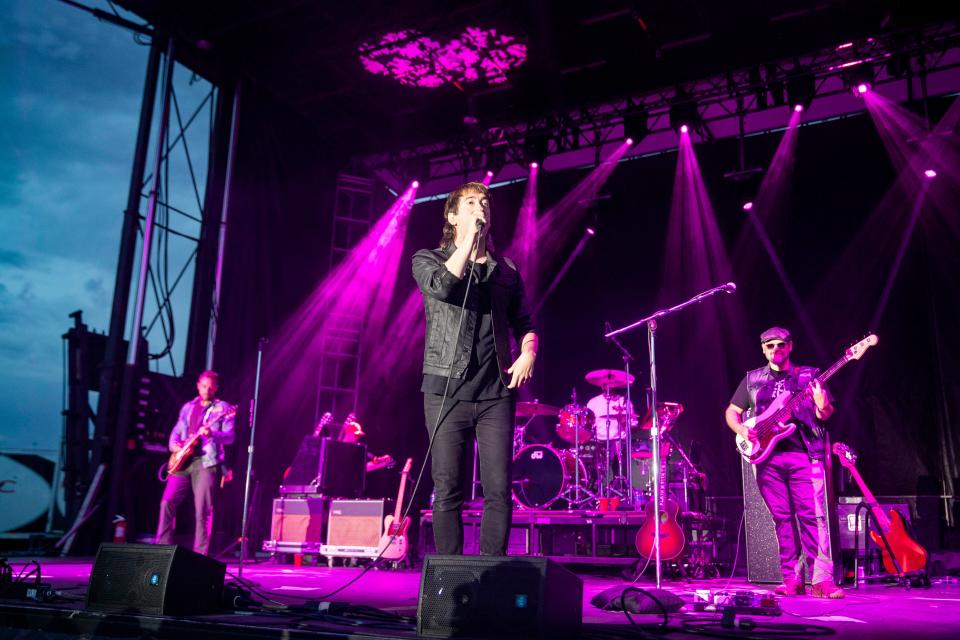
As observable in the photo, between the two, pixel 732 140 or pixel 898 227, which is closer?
pixel 898 227

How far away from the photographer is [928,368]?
30.6 feet

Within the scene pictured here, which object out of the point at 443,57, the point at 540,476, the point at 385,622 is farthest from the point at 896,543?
the point at 443,57

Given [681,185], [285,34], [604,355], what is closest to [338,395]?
[604,355]

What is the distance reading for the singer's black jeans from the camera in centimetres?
296

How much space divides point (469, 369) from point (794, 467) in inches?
130

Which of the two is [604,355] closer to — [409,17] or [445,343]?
[409,17]

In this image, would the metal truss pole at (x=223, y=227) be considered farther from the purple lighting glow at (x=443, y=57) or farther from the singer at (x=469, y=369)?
the singer at (x=469, y=369)

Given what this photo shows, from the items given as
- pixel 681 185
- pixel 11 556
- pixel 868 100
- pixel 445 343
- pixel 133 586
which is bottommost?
pixel 11 556

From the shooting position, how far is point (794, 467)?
17.5 ft

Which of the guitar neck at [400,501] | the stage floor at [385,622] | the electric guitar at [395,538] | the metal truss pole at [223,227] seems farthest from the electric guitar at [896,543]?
the metal truss pole at [223,227]

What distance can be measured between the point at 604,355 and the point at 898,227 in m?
4.33

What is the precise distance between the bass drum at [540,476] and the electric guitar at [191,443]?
11.6ft

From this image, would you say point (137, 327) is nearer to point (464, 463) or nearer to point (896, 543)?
point (464, 463)

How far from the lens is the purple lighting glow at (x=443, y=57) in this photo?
9672 mm
